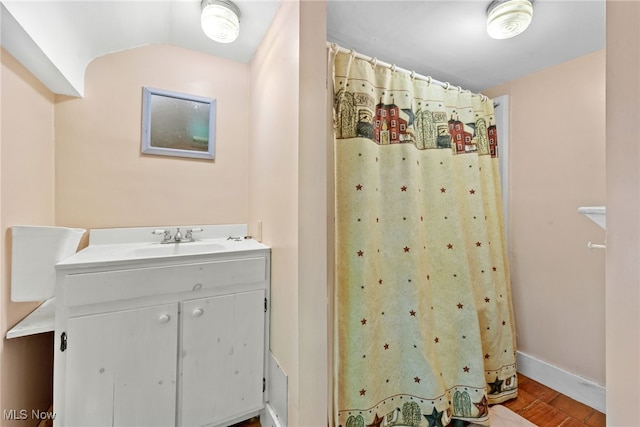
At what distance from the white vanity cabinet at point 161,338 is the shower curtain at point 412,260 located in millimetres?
458

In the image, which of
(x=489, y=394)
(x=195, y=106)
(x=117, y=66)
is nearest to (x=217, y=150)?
(x=195, y=106)

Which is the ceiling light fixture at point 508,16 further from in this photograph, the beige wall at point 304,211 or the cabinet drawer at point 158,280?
the cabinet drawer at point 158,280

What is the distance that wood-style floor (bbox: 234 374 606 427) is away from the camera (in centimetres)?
137

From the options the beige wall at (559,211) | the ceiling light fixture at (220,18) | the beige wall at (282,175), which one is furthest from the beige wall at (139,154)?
the beige wall at (559,211)

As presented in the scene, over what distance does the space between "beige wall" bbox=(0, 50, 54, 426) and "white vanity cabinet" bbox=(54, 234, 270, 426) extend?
192 millimetres

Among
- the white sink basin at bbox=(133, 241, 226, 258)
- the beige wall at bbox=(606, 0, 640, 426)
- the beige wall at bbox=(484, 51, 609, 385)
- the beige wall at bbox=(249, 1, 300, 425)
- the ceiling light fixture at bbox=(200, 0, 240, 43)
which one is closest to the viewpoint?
the beige wall at bbox=(606, 0, 640, 426)

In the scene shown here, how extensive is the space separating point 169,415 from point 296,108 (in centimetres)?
143

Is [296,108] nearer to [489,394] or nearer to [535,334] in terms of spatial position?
[489,394]

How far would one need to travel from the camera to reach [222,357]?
47.7 inches

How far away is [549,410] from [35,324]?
2.56 m

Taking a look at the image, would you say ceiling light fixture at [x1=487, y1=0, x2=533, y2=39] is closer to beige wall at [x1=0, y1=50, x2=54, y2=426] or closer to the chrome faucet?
the chrome faucet

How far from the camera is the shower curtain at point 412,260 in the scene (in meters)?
1.19

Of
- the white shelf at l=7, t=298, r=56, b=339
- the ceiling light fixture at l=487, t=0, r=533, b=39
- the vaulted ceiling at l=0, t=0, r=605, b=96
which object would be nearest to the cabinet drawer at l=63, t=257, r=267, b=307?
the white shelf at l=7, t=298, r=56, b=339

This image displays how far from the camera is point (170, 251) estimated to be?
1.34 meters
